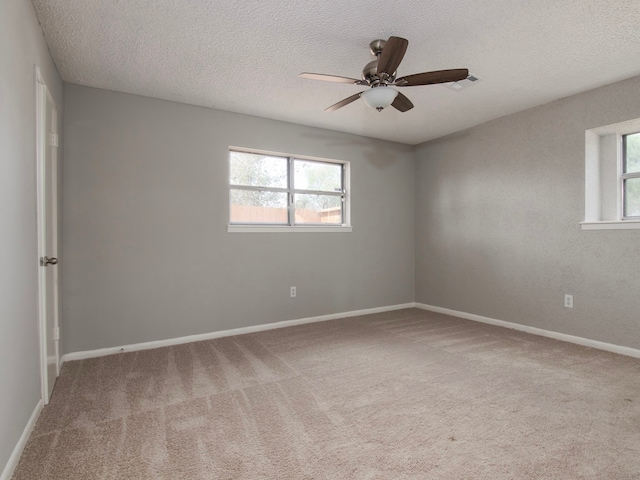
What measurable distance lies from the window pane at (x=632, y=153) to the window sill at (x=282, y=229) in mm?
2994

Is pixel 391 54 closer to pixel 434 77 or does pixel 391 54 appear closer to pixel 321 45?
pixel 434 77

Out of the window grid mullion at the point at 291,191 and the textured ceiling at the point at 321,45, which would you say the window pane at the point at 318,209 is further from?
the textured ceiling at the point at 321,45

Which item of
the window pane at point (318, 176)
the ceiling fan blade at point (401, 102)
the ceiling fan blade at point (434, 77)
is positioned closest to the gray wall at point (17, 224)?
the ceiling fan blade at point (434, 77)

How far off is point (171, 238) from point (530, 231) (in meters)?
3.93

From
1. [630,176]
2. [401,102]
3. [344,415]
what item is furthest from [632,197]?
[344,415]

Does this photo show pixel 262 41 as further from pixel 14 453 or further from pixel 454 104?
pixel 14 453

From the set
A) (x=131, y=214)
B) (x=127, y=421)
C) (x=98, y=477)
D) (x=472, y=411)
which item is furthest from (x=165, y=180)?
(x=472, y=411)

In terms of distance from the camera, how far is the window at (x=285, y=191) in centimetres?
394

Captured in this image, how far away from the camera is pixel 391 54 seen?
202cm

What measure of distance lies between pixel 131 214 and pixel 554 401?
12.4 ft

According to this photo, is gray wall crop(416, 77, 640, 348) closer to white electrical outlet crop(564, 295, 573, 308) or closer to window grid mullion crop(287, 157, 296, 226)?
white electrical outlet crop(564, 295, 573, 308)

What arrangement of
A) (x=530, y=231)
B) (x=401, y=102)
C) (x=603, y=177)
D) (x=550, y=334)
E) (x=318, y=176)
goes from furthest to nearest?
1. (x=318, y=176)
2. (x=530, y=231)
3. (x=550, y=334)
4. (x=603, y=177)
5. (x=401, y=102)

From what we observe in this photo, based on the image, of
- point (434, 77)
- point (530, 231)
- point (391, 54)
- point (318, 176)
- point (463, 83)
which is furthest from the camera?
point (318, 176)

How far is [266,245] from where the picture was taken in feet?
13.2
